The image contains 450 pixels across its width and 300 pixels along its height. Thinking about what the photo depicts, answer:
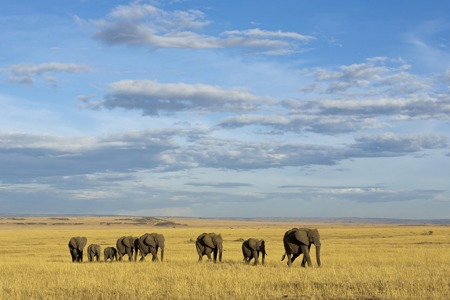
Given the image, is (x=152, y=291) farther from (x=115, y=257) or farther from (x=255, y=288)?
(x=115, y=257)

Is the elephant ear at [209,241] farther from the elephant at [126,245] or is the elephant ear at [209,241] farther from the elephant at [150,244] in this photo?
the elephant at [126,245]

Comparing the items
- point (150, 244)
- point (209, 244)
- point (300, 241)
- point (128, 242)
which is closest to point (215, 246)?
point (209, 244)

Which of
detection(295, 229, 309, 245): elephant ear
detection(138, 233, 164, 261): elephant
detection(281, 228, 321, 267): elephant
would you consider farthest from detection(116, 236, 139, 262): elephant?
detection(295, 229, 309, 245): elephant ear

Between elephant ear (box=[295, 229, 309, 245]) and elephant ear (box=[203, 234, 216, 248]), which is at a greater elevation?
elephant ear (box=[295, 229, 309, 245])

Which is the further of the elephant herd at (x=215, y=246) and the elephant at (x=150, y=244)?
the elephant at (x=150, y=244)

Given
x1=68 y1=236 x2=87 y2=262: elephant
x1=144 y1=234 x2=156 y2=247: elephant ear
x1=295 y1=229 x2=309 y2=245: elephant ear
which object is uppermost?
x1=295 y1=229 x2=309 y2=245: elephant ear

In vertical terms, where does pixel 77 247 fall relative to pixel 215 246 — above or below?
below

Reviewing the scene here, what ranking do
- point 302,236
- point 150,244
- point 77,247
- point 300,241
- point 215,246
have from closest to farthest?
point 300,241
point 302,236
point 215,246
point 150,244
point 77,247

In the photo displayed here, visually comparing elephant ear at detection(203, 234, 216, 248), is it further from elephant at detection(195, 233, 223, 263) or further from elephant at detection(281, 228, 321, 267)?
elephant at detection(281, 228, 321, 267)

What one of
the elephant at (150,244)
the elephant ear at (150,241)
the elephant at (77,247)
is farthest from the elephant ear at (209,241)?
the elephant at (77,247)

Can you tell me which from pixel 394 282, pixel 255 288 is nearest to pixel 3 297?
pixel 255 288

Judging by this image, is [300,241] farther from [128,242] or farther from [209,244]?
[128,242]

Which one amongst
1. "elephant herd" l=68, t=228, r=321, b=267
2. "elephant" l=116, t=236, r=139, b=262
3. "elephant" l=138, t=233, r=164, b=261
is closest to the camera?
"elephant herd" l=68, t=228, r=321, b=267

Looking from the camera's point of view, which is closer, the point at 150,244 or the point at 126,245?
the point at 150,244
